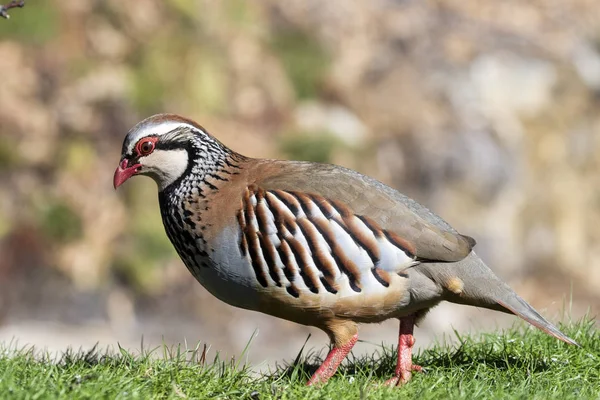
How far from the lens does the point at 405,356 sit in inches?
187

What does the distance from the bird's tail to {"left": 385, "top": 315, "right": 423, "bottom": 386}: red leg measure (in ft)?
1.14

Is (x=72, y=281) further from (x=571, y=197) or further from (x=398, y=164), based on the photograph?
(x=571, y=197)

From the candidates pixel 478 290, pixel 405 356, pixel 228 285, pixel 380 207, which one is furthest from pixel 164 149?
pixel 478 290

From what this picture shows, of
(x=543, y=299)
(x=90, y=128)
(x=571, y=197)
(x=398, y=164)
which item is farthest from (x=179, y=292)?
(x=571, y=197)

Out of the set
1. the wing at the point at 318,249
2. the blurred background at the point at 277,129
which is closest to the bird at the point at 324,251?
the wing at the point at 318,249

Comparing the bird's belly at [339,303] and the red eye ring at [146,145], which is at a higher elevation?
the red eye ring at [146,145]

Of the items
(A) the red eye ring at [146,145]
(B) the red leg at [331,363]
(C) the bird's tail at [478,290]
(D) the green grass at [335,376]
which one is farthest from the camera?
(A) the red eye ring at [146,145]

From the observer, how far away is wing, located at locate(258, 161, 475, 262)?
4.59 m

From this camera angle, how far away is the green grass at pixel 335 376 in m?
3.95

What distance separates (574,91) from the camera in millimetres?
12828

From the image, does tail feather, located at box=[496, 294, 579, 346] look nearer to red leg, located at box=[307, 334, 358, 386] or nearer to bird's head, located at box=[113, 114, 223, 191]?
red leg, located at box=[307, 334, 358, 386]

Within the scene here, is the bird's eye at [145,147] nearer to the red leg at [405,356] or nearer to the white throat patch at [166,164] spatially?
the white throat patch at [166,164]

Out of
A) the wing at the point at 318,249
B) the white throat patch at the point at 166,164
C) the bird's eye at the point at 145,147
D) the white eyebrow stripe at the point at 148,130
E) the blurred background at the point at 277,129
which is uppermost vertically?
the blurred background at the point at 277,129

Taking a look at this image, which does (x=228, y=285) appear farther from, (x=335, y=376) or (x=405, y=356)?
(x=405, y=356)
